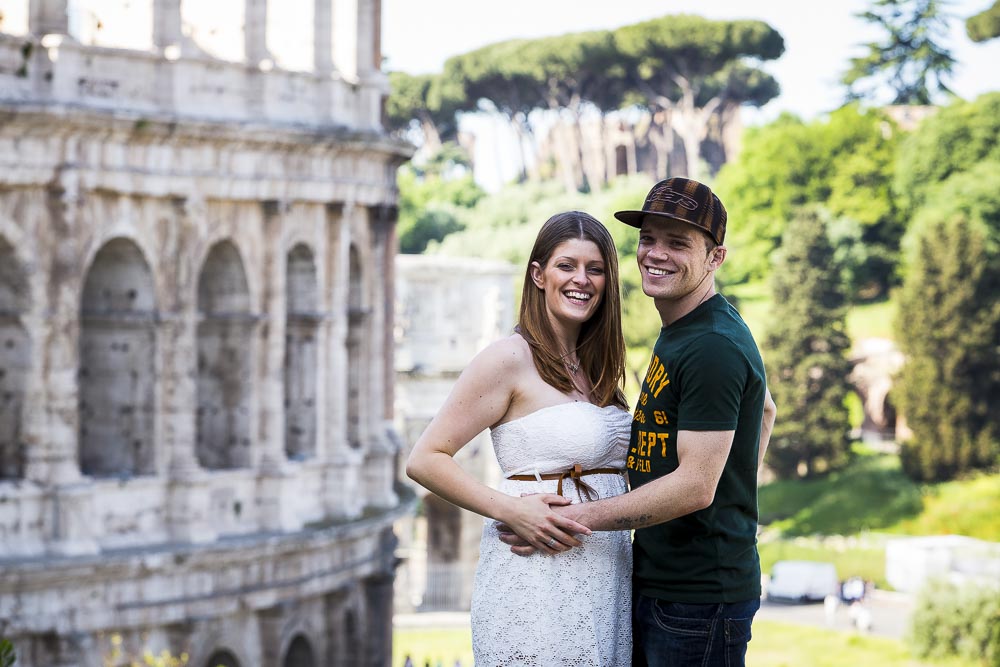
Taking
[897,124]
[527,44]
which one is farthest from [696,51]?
[897,124]

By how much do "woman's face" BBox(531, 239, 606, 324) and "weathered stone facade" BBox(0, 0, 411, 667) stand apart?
13.1 m

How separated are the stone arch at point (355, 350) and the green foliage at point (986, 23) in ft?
155

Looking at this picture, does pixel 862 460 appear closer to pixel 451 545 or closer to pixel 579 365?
pixel 451 545

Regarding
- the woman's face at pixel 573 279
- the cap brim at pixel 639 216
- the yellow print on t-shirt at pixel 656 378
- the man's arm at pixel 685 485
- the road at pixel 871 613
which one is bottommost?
the road at pixel 871 613

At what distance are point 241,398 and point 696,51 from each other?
5908cm

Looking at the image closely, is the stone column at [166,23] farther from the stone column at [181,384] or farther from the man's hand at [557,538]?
the man's hand at [557,538]

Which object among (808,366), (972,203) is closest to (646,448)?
(808,366)

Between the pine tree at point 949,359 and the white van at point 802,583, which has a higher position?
the pine tree at point 949,359

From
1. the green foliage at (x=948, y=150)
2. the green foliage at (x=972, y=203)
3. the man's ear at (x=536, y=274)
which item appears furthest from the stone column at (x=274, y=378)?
the green foliage at (x=948, y=150)

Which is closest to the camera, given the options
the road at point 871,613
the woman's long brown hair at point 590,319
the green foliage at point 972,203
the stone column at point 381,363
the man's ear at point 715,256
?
the man's ear at point 715,256

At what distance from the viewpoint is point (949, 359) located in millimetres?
46562

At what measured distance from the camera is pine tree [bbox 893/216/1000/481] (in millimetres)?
46250

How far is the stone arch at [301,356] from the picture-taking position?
21609 millimetres

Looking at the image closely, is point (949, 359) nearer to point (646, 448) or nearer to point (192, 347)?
point (192, 347)
